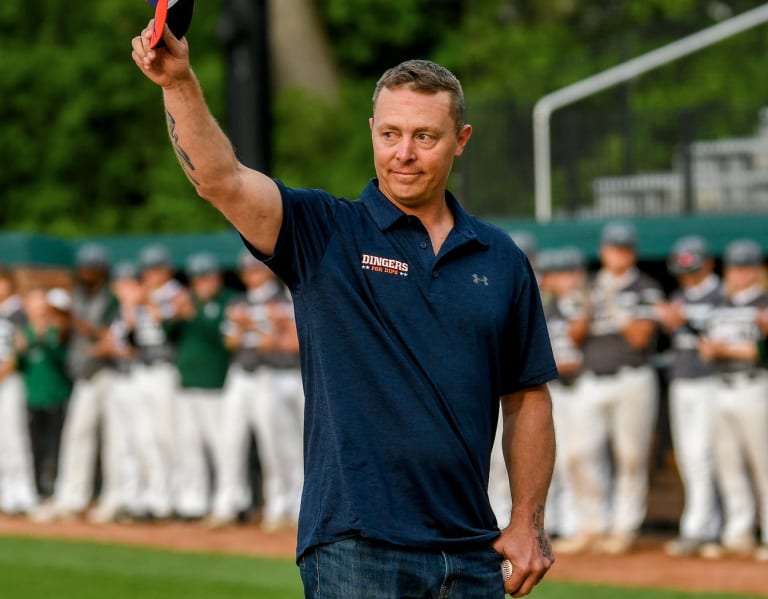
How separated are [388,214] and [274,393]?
27.8 feet

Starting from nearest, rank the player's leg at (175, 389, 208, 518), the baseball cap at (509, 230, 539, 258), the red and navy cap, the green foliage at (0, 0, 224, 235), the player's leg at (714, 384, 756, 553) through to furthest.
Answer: the red and navy cap, the player's leg at (714, 384, 756, 553), the baseball cap at (509, 230, 539, 258), the player's leg at (175, 389, 208, 518), the green foliage at (0, 0, 224, 235)

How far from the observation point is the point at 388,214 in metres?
3.36

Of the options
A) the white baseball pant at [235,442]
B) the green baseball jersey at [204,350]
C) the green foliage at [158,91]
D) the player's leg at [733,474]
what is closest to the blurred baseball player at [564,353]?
the player's leg at [733,474]

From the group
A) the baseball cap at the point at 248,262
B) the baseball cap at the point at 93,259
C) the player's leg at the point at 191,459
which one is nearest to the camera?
the baseball cap at the point at 248,262

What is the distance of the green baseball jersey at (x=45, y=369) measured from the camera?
12.7 meters

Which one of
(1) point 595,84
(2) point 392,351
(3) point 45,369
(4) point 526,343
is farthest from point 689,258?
(2) point 392,351

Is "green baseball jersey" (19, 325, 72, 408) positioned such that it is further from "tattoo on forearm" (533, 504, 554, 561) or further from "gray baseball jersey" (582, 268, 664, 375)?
"tattoo on forearm" (533, 504, 554, 561)

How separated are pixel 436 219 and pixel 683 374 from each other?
22.5ft

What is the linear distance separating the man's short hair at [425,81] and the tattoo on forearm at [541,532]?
958 millimetres

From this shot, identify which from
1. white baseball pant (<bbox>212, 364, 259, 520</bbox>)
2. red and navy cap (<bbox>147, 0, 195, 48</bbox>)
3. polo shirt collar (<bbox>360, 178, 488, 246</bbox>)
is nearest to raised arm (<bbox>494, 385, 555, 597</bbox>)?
polo shirt collar (<bbox>360, 178, 488, 246</bbox>)

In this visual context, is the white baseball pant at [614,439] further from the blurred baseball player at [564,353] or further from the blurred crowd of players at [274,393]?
the blurred baseball player at [564,353]

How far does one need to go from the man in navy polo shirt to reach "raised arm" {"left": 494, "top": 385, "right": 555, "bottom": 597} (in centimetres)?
2

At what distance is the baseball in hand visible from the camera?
3.42 m

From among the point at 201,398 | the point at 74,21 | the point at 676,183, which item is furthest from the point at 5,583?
the point at 74,21
